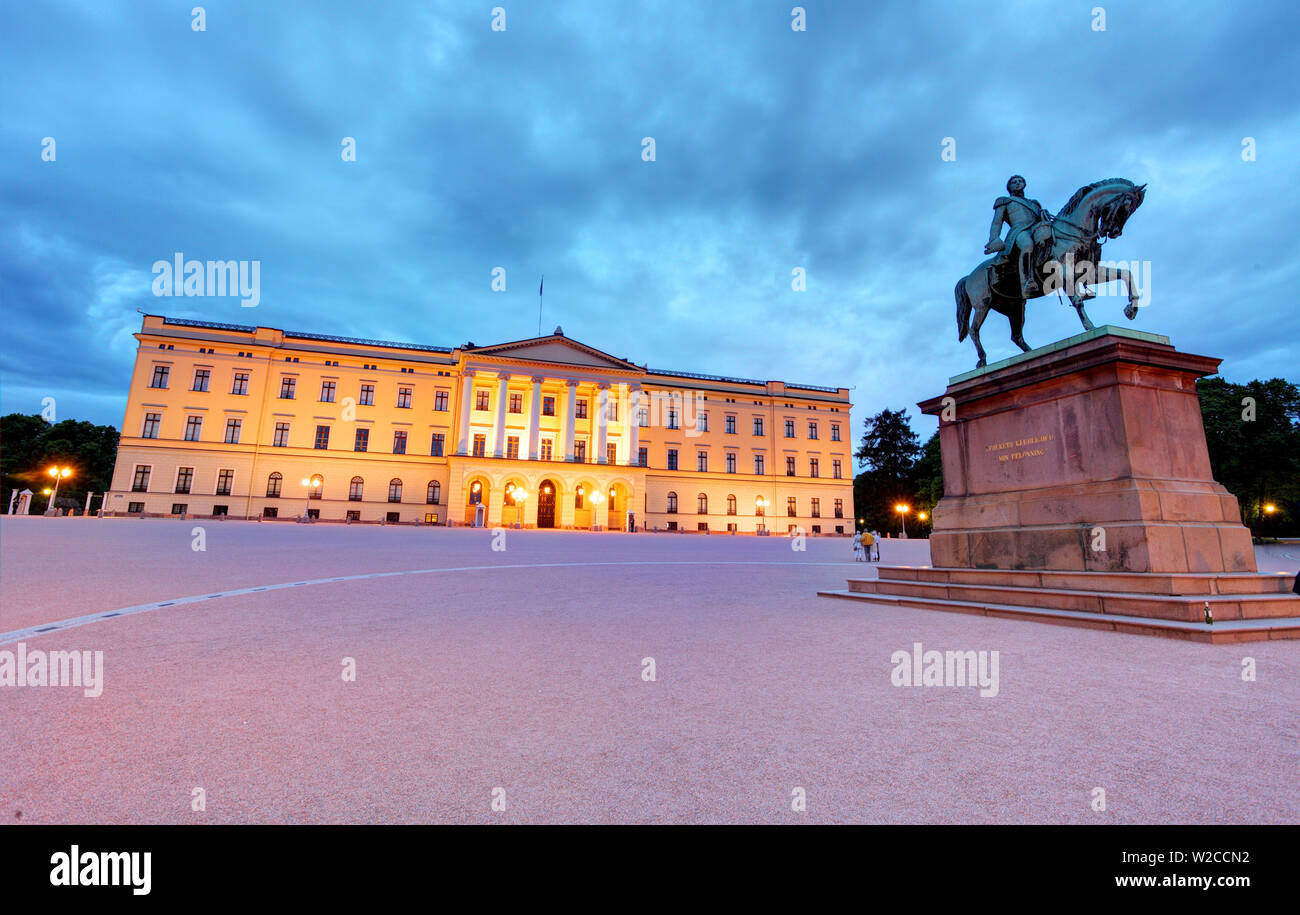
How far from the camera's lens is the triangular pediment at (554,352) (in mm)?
48438

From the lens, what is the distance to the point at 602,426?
4994 centimetres

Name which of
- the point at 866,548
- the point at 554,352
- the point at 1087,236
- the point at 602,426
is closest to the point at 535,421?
the point at 602,426

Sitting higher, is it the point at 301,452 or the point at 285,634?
the point at 301,452

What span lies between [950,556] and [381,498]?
47166mm

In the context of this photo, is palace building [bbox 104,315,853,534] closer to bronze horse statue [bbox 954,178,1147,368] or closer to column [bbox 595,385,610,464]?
column [bbox 595,385,610,464]

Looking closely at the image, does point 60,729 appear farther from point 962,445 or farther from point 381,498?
point 381,498

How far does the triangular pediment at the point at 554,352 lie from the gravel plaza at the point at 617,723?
144 feet

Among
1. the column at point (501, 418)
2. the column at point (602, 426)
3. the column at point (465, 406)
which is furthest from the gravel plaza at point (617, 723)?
the column at point (602, 426)

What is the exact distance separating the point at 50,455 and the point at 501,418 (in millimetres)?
45077

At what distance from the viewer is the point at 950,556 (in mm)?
8266
